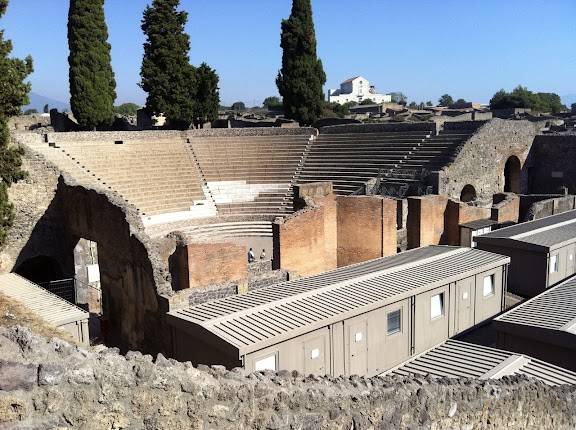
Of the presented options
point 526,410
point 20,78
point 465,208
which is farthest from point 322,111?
point 526,410

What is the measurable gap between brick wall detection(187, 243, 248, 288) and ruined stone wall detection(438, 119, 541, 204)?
984cm

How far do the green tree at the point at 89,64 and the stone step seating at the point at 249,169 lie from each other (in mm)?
6464

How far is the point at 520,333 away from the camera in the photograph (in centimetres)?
849

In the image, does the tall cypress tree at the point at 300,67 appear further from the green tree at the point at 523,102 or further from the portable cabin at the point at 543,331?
the green tree at the point at 523,102

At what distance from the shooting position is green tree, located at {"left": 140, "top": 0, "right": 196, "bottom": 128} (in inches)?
1134

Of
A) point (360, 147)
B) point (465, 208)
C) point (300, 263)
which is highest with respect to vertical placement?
point (360, 147)

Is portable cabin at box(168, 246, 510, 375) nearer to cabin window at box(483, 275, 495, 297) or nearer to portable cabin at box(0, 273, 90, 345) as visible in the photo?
cabin window at box(483, 275, 495, 297)

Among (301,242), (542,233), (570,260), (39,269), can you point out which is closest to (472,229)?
(542,233)

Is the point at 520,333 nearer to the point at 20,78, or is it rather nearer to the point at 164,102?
the point at 20,78

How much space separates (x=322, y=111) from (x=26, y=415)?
32.5 meters

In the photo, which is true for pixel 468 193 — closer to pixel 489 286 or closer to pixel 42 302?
pixel 489 286

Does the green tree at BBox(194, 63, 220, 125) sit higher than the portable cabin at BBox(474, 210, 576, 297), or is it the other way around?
the green tree at BBox(194, 63, 220, 125)

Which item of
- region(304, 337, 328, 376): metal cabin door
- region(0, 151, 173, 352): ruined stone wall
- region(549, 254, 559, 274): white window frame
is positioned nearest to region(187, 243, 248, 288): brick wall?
region(0, 151, 173, 352): ruined stone wall

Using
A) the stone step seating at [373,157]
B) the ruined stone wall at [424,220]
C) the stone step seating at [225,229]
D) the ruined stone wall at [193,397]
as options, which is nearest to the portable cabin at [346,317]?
the ruined stone wall at [193,397]
